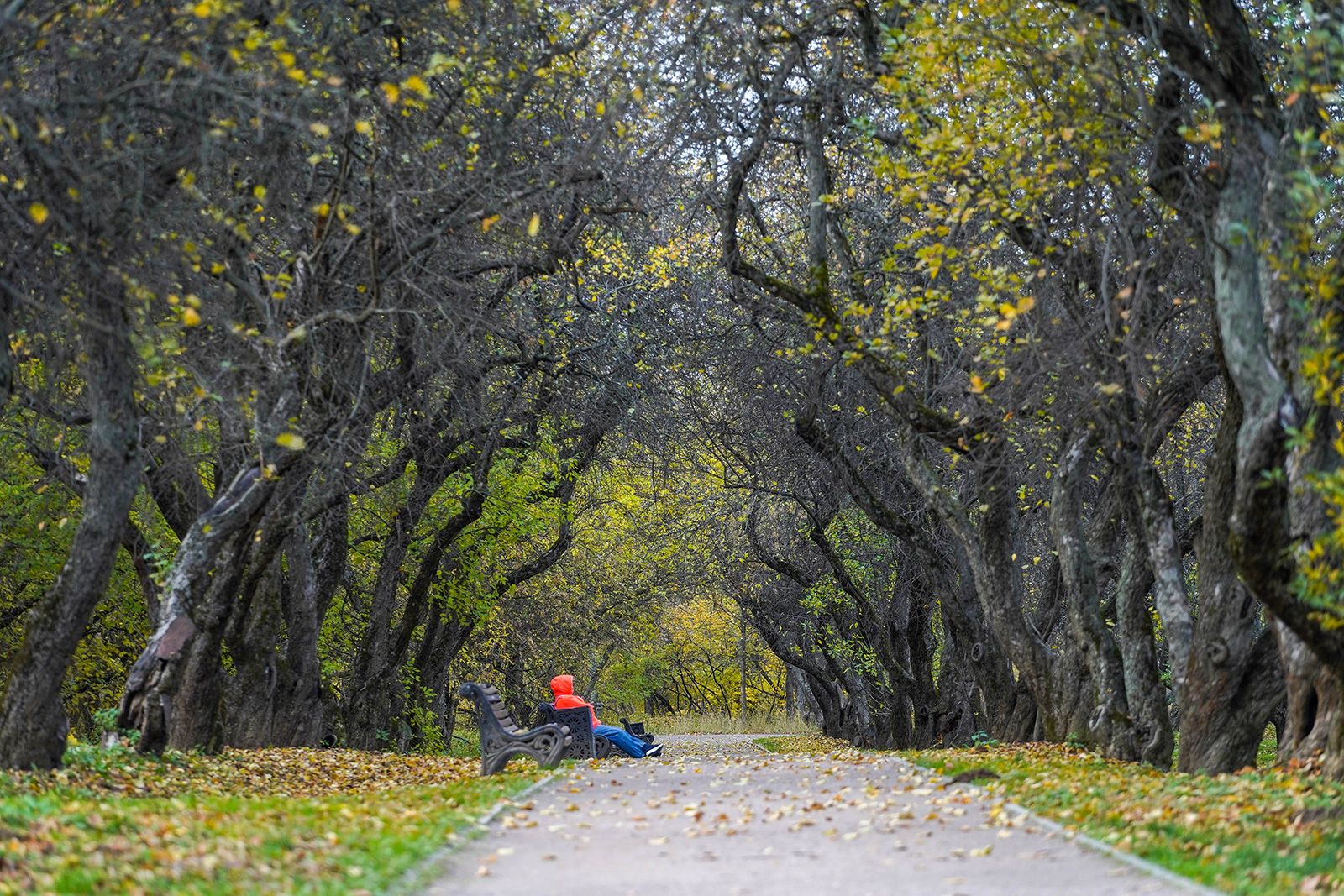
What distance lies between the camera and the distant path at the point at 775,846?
687 centimetres

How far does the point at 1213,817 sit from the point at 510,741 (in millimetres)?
7697

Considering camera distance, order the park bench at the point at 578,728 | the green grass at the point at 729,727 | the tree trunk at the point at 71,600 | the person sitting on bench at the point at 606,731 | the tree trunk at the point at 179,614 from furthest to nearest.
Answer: the green grass at the point at 729,727 → the person sitting on bench at the point at 606,731 → the park bench at the point at 578,728 → the tree trunk at the point at 179,614 → the tree trunk at the point at 71,600

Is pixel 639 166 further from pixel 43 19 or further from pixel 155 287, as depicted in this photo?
pixel 43 19

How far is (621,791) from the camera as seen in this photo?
11492mm

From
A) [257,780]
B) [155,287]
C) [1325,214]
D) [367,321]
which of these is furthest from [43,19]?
[1325,214]

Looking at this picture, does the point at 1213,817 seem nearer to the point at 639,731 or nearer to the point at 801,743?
the point at 639,731

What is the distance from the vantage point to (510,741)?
564 inches

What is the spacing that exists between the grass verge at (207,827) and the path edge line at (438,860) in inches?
1.9

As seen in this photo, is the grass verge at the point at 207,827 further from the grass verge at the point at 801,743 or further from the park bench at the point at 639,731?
the grass verge at the point at 801,743

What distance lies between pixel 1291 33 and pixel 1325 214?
228 centimetres

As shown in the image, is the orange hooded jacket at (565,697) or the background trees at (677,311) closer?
the background trees at (677,311)

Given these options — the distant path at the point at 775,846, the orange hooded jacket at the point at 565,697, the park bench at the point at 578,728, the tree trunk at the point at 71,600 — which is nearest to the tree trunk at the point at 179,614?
the tree trunk at the point at 71,600

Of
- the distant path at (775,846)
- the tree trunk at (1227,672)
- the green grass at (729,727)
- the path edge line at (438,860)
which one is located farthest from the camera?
the green grass at (729,727)

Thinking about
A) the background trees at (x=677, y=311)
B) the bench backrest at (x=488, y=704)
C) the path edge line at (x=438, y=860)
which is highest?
the background trees at (x=677, y=311)
